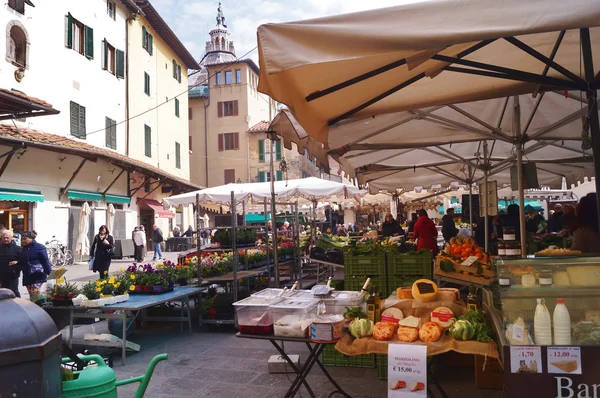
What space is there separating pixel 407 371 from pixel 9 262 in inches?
309

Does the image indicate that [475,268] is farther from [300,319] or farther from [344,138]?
[300,319]

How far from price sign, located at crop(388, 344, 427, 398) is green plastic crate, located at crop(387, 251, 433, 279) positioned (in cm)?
252

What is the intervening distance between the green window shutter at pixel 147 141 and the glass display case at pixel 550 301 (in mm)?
23486

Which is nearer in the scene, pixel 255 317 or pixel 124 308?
pixel 255 317

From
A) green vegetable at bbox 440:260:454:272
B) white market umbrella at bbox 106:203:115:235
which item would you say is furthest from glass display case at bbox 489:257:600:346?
white market umbrella at bbox 106:203:115:235

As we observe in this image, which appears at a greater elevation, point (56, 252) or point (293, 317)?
point (293, 317)

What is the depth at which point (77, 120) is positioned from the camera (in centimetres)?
1838

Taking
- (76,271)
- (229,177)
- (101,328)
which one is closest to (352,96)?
(101,328)

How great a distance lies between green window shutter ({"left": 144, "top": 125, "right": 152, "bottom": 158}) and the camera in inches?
959

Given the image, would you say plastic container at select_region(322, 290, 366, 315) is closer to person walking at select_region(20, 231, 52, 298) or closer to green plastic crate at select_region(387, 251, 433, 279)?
green plastic crate at select_region(387, 251, 433, 279)

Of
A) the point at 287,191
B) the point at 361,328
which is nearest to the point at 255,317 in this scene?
the point at 361,328

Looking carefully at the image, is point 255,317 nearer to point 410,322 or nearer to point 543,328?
point 410,322

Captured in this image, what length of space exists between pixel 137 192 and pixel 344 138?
2030 centimetres

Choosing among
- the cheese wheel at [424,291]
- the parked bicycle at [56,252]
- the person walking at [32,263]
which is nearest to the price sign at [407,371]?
the cheese wheel at [424,291]
